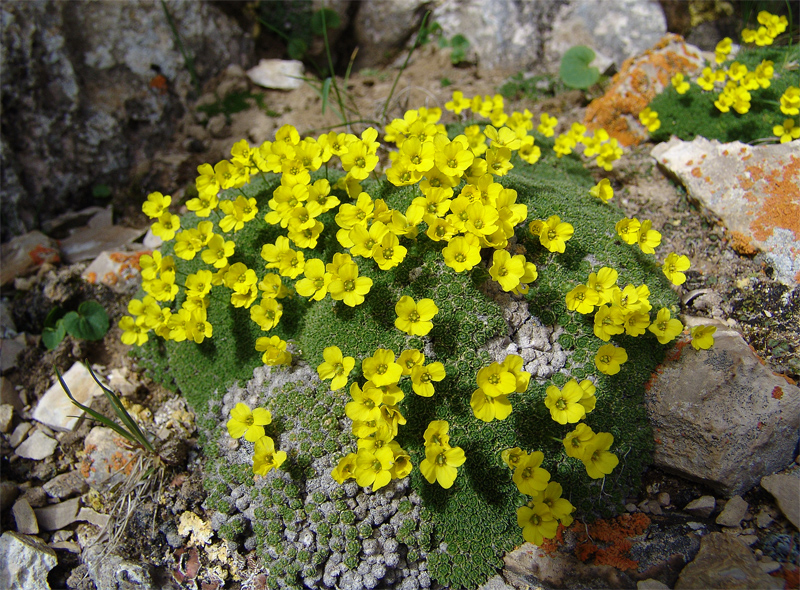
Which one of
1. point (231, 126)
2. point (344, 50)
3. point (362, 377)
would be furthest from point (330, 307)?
point (344, 50)

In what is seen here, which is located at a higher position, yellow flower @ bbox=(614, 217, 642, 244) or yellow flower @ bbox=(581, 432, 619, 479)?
yellow flower @ bbox=(614, 217, 642, 244)

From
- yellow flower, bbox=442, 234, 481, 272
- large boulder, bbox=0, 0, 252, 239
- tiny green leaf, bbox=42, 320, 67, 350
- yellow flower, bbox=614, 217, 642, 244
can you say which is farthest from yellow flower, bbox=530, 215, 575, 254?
large boulder, bbox=0, 0, 252, 239

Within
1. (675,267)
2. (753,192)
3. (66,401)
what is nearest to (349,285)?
(675,267)

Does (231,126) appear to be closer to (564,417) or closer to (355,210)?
(355,210)

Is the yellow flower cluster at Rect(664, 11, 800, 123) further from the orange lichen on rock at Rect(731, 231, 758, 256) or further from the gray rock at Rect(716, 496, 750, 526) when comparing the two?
the gray rock at Rect(716, 496, 750, 526)

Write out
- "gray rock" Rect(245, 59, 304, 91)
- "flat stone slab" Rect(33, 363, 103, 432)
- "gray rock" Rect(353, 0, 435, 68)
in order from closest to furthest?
"flat stone slab" Rect(33, 363, 103, 432)
"gray rock" Rect(245, 59, 304, 91)
"gray rock" Rect(353, 0, 435, 68)

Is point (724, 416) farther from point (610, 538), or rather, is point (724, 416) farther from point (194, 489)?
point (194, 489)
